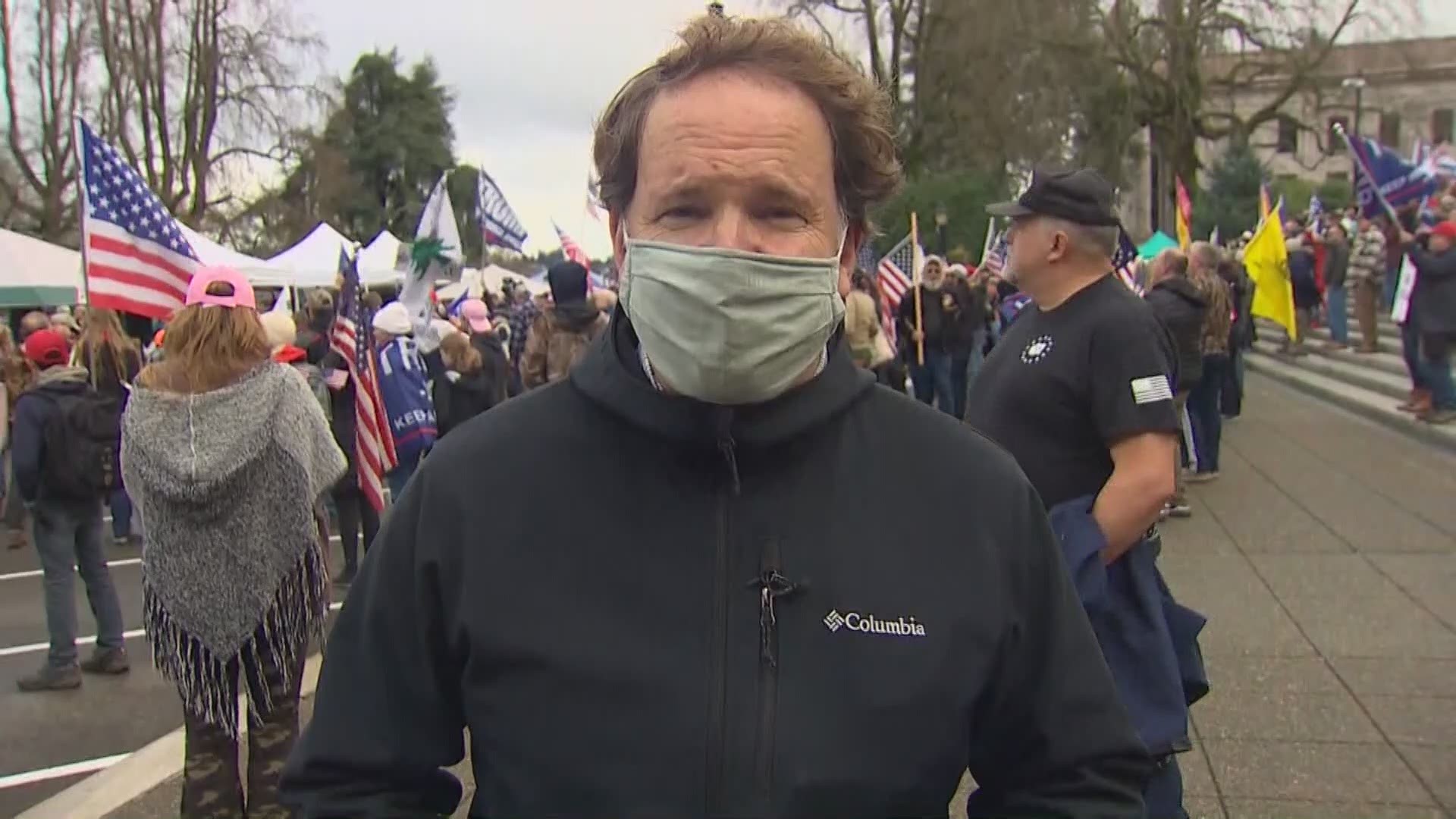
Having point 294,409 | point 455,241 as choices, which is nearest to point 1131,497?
point 294,409

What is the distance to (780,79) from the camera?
1637mm

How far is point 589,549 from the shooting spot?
4.92 ft

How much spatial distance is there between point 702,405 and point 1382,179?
13943 millimetres

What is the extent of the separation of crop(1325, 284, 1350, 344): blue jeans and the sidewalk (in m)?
8.57

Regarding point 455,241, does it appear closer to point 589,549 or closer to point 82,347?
point 82,347

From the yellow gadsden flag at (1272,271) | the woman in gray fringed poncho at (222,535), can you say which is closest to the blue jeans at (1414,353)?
the yellow gadsden flag at (1272,271)

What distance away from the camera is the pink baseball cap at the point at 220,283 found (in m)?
4.26

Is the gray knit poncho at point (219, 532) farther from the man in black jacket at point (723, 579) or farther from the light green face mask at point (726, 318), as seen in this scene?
the light green face mask at point (726, 318)

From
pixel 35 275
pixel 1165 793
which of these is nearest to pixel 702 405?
pixel 1165 793

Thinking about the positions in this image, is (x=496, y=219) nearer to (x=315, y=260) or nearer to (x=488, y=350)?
(x=315, y=260)

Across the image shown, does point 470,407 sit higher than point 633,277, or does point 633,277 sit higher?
point 633,277

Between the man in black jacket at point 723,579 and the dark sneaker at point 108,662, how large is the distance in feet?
18.7

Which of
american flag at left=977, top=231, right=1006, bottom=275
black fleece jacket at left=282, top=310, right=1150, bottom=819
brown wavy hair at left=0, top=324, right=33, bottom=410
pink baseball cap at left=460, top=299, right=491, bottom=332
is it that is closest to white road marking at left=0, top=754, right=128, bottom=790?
black fleece jacket at left=282, top=310, right=1150, bottom=819

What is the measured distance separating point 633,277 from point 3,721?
18.5 ft
